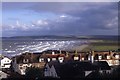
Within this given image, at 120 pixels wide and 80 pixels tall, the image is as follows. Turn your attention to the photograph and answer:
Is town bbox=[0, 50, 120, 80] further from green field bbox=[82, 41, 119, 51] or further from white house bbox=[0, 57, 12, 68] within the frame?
green field bbox=[82, 41, 119, 51]

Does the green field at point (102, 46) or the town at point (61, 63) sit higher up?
the green field at point (102, 46)

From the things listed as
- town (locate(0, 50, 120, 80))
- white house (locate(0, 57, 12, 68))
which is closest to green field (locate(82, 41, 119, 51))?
town (locate(0, 50, 120, 80))

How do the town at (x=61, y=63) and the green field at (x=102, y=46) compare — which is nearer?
the town at (x=61, y=63)

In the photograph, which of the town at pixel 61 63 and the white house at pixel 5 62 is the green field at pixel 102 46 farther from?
the white house at pixel 5 62

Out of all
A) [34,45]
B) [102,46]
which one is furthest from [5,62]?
[102,46]

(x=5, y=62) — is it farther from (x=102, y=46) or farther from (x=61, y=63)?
(x=102, y=46)

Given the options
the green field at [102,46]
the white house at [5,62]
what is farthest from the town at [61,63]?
the green field at [102,46]
